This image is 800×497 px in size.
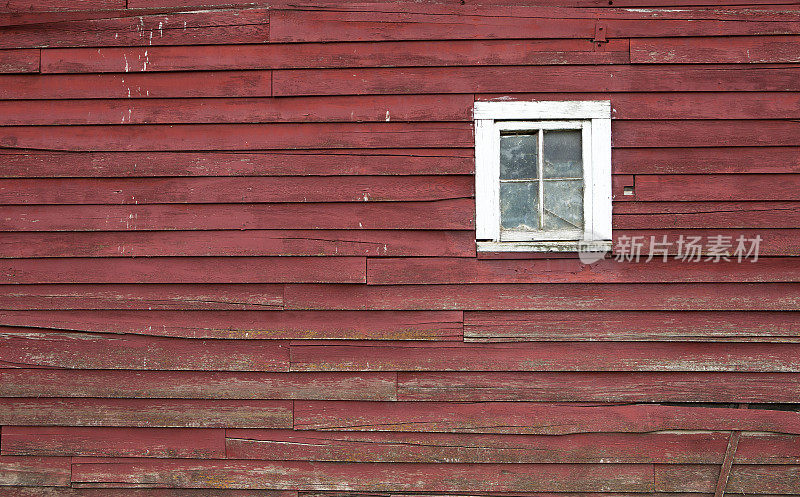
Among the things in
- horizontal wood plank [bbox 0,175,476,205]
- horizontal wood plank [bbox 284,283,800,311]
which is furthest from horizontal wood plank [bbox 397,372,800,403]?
horizontal wood plank [bbox 0,175,476,205]

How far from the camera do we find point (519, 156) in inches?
115

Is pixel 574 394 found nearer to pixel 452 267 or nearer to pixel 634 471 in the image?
pixel 634 471

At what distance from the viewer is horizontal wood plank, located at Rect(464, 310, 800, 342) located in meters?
2.87

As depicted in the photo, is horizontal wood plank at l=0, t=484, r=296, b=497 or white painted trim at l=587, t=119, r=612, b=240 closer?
white painted trim at l=587, t=119, r=612, b=240

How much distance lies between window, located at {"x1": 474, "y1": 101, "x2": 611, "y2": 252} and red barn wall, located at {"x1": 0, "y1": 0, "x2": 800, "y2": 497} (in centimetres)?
9

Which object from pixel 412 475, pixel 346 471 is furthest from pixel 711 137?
pixel 346 471

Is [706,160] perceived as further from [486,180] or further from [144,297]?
[144,297]

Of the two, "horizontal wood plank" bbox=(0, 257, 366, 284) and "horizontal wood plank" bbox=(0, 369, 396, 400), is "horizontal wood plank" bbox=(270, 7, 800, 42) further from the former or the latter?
"horizontal wood plank" bbox=(0, 369, 396, 400)

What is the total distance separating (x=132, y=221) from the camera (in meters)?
2.95

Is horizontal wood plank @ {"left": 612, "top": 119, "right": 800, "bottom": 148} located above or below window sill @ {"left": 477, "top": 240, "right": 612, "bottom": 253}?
above

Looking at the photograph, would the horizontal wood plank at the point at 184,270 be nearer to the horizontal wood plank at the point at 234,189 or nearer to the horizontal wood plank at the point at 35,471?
the horizontal wood plank at the point at 234,189

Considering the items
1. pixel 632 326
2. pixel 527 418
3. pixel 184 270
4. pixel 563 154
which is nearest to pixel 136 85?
pixel 184 270

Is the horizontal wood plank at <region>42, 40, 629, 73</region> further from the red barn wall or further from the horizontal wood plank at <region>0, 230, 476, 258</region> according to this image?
the horizontal wood plank at <region>0, 230, 476, 258</region>

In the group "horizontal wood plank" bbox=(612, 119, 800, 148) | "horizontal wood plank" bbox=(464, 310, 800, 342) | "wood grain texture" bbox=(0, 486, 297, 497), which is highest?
"horizontal wood plank" bbox=(612, 119, 800, 148)
